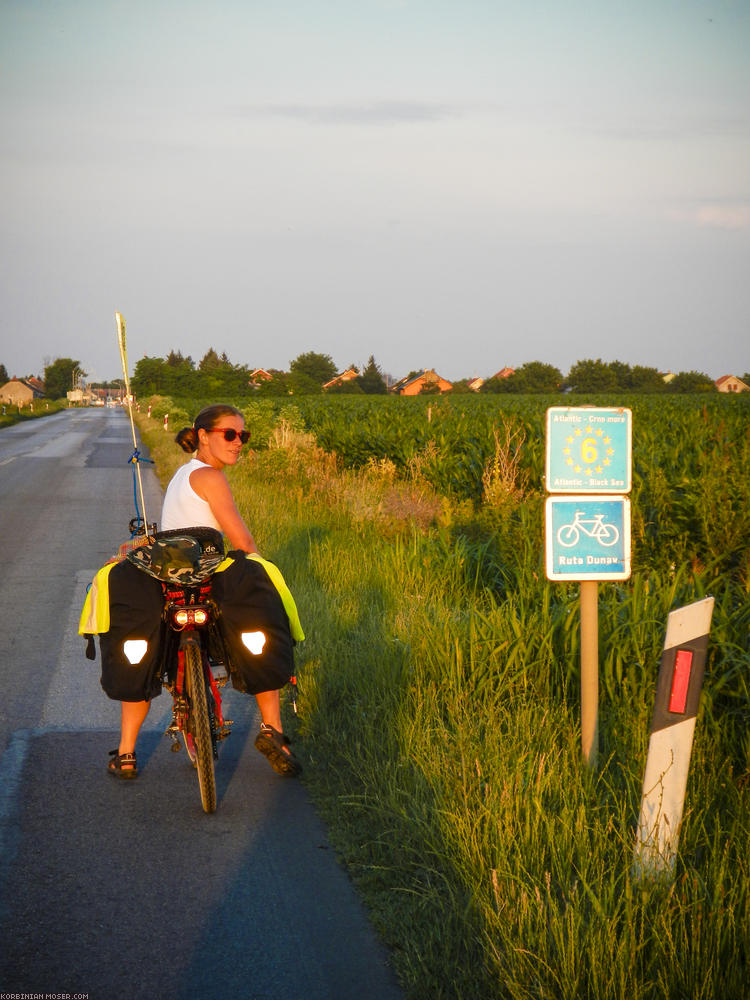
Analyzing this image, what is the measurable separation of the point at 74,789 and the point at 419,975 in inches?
89.4

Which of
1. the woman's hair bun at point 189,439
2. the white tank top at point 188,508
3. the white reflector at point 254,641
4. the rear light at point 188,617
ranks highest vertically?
the woman's hair bun at point 189,439

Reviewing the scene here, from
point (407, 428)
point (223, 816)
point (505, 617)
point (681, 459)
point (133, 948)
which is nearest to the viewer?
point (133, 948)

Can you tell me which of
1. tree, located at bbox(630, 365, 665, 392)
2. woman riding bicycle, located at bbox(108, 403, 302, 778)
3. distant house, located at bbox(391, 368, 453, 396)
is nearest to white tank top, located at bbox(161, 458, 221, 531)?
woman riding bicycle, located at bbox(108, 403, 302, 778)

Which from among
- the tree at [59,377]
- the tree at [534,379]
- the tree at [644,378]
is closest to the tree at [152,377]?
the tree at [534,379]

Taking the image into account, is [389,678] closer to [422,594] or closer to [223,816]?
[223,816]

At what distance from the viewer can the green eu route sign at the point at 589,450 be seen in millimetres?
3551

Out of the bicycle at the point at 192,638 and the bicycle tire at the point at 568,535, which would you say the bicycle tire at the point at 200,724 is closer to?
the bicycle at the point at 192,638

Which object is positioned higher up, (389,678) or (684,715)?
(684,715)

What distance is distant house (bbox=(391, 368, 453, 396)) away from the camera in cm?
13994

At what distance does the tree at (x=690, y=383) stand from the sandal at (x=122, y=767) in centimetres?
9813

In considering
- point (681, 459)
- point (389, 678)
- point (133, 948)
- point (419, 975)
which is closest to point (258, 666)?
point (389, 678)

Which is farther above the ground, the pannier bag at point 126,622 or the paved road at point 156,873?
the pannier bag at point 126,622

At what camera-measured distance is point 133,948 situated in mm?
3164

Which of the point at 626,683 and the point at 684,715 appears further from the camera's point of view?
the point at 626,683
